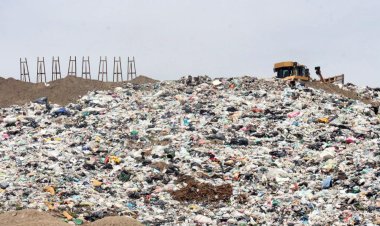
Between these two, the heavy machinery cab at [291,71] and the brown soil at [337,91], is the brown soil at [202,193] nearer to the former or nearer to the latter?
the brown soil at [337,91]

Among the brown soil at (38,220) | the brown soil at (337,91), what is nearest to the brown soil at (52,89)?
the brown soil at (337,91)

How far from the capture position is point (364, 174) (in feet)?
43.1

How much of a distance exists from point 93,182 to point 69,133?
148 inches

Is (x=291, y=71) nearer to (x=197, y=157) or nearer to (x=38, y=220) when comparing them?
(x=197, y=157)

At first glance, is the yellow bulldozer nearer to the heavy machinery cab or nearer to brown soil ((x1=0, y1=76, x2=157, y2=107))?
the heavy machinery cab

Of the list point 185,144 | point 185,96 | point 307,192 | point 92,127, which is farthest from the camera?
point 185,96

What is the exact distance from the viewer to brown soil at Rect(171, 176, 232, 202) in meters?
13.6

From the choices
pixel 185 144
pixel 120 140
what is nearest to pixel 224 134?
pixel 185 144

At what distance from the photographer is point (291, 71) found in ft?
Answer: 83.5

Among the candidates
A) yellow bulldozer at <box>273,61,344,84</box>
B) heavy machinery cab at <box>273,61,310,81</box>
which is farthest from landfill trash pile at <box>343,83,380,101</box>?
heavy machinery cab at <box>273,61,310,81</box>

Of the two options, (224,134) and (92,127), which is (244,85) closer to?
(224,134)

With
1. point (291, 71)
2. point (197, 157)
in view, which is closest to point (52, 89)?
point (197, 157)

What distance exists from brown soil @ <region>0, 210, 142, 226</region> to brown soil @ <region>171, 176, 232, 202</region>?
355 cm

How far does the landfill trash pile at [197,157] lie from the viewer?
12461mm
